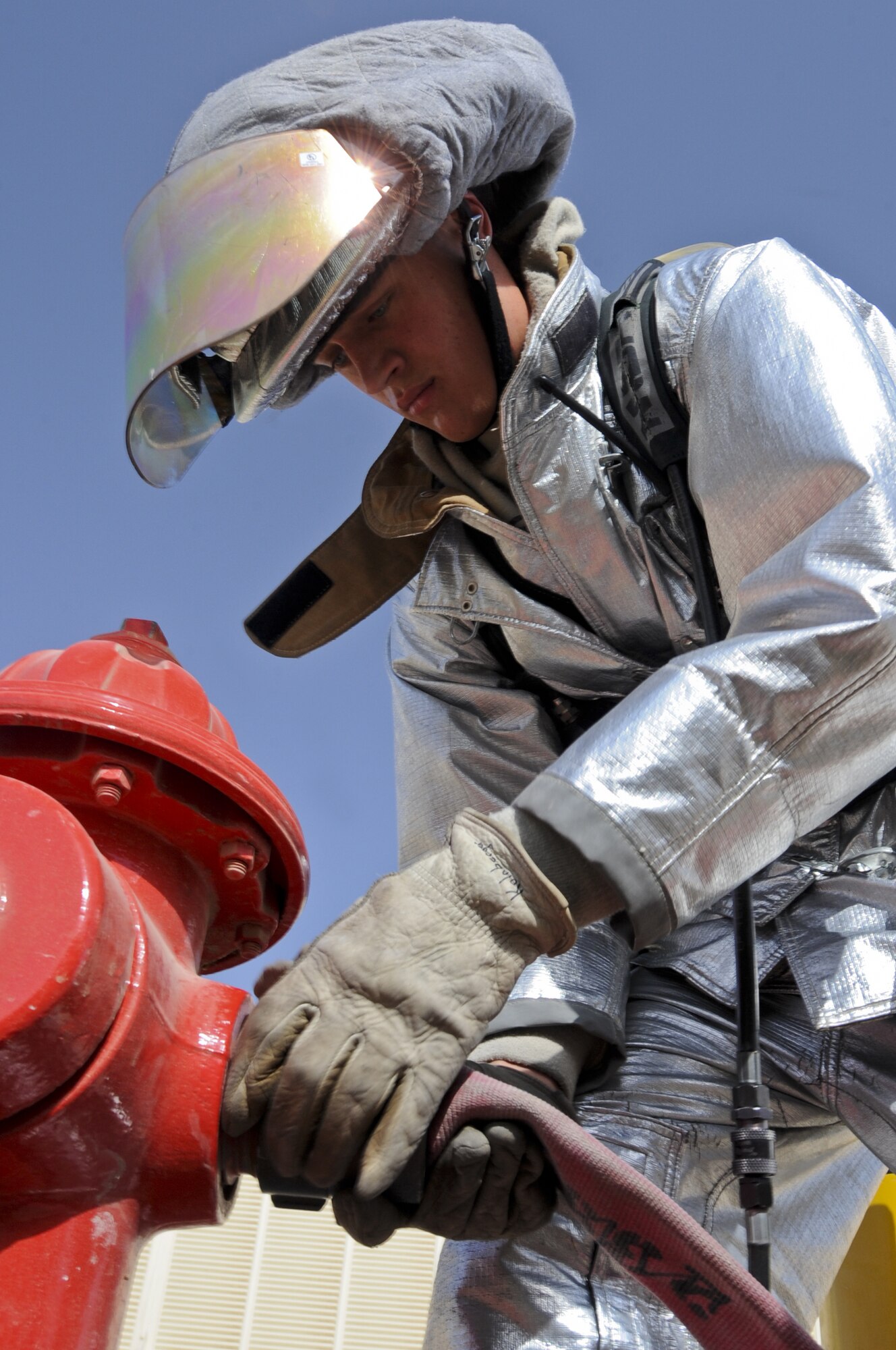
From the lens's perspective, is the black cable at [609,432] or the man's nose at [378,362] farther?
the man's nose at [378,362]

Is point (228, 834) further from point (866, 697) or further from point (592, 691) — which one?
point (592, 691)

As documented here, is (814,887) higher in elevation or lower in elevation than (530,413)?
lower

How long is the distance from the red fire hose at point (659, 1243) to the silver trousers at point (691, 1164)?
472 millimetres

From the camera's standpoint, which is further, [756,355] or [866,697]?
[756,355]

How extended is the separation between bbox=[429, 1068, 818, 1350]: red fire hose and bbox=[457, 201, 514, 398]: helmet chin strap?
1.20 meters

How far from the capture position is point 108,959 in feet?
3.59

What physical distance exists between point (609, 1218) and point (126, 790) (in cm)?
57

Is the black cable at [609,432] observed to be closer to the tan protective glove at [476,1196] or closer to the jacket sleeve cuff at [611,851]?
the jacket sleeve cuff at [611,851]

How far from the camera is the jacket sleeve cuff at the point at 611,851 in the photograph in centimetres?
131

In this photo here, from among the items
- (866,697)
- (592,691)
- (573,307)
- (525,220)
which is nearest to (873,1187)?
(592,691)

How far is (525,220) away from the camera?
2254 millimetres

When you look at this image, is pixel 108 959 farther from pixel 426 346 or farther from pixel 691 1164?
pixel 426 346

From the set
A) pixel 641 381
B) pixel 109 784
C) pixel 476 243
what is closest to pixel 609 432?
pixel 641 381

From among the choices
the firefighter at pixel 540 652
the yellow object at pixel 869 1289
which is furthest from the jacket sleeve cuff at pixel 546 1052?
the yellow object at pixel 869 1289
